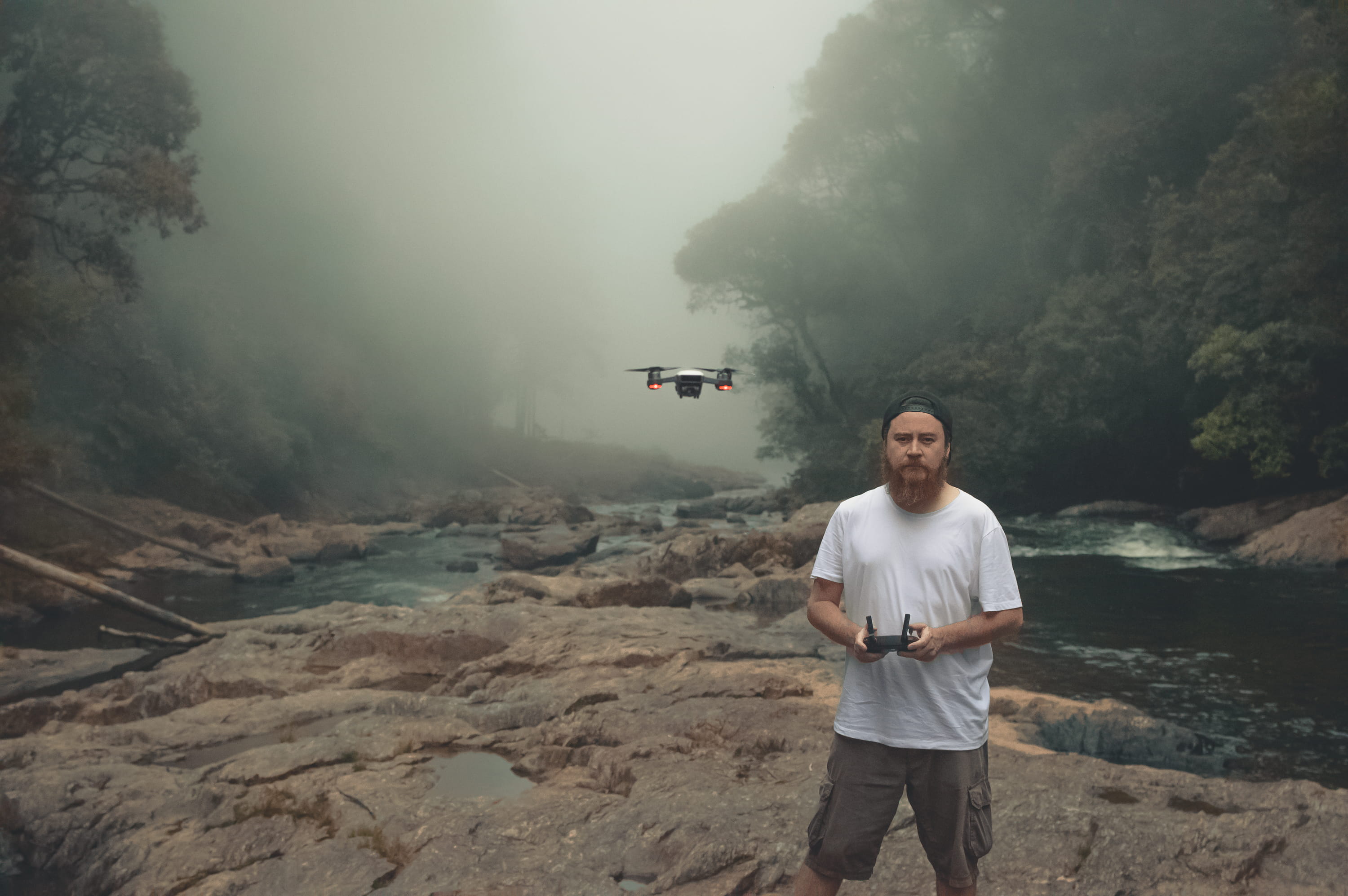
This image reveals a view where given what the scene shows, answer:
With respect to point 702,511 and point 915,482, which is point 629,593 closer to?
point 915,482

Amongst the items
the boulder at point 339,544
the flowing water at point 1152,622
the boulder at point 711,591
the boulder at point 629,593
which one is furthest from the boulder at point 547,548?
the boulder at point 629,593

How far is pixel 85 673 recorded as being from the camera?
8312 mm

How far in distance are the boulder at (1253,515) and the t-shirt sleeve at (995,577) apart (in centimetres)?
1751

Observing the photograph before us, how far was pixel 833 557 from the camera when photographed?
222 cm

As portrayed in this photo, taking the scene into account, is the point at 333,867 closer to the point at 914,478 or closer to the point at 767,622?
the point at 914,478

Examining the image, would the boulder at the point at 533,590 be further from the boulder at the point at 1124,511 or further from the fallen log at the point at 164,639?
the boulder at the point at 1124,511

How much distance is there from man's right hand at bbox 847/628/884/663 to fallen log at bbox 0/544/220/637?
924 cm

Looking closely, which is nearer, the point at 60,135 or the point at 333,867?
the point at 333,867

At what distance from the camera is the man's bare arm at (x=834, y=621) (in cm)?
197

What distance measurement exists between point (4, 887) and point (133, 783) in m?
0.62

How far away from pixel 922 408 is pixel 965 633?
0.60 m

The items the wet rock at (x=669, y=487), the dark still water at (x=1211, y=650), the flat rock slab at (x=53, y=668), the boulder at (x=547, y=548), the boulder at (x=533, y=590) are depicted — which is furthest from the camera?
the wet rock at (x=669, y=487)

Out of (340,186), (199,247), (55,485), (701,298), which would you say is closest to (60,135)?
(55,485)

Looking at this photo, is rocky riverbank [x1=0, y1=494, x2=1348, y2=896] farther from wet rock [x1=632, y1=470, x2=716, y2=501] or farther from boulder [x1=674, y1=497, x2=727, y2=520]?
wet rock [x1=632, y1=470, x2=716, y2=501]
